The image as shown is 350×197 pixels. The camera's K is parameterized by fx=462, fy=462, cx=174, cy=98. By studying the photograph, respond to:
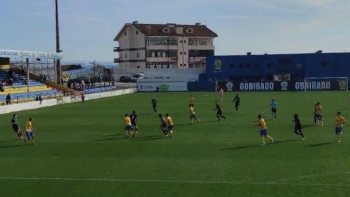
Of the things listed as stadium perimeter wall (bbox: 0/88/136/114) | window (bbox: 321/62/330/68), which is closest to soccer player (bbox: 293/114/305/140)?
stadium perimeter wall (bbox: 0/88/136/114)

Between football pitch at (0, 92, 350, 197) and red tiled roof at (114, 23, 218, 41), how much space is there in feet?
291

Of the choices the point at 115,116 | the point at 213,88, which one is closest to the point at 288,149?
the point at 115,116

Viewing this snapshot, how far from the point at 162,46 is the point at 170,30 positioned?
17.2 feet

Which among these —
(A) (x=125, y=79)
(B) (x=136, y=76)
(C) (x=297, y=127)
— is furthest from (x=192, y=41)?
(C) (x=297, y=127)

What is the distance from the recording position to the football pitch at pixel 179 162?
16.7m

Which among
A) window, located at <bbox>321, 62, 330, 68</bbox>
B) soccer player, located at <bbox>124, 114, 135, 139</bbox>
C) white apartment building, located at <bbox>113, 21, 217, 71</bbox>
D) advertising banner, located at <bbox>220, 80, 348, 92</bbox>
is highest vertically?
white apartment building, located at <bbox>113, 21, 217, 71</bbox>

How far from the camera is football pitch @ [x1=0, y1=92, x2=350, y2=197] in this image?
54.6 feet

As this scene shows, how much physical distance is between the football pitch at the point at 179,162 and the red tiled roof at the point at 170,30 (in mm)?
88736

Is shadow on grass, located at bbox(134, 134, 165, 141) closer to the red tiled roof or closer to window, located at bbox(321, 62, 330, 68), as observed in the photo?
window, located at bbox(321, 62, 330, 68)

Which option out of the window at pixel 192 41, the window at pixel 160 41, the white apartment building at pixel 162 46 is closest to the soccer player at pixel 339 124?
the white apartment building at pixel 162 46

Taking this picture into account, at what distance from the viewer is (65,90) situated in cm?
6762

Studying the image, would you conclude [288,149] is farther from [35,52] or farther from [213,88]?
[213,88]

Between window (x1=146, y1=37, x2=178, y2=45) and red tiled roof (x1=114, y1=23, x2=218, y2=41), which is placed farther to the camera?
red tiled roof (x1=114, y1=23, x2=218, y2=41)

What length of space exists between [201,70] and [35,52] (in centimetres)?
4734
